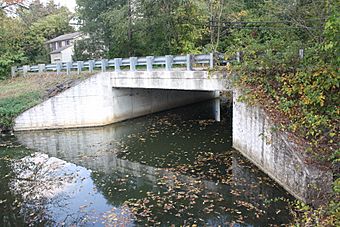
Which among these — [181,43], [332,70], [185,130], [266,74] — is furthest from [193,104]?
[332,70]

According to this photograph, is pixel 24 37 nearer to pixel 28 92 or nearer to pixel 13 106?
pixel 28 92

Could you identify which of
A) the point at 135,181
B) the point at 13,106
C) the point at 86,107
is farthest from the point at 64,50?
the point at 135,181

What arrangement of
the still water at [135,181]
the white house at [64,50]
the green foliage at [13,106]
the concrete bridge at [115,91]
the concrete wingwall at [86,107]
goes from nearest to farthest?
the still water at [135,181]
the concrete bridge at [115,91]
the green foliage at [13,106]
the concrete wingwall at [86,107]
the white house at [64,50]

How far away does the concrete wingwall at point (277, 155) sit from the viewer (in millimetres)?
7672

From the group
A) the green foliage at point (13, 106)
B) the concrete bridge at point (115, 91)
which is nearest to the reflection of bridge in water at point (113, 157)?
the concrete bridge at point (115, 91)

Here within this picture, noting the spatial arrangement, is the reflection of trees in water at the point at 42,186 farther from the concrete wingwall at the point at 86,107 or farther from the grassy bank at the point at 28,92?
the grassy bank at the point at 28,92

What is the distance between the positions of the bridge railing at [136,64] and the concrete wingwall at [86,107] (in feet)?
3.67

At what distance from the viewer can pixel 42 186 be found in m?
10.7

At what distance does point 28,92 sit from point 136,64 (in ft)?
23.7

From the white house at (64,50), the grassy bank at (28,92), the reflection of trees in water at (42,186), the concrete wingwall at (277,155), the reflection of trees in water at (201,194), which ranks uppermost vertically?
the white house at (64,50)

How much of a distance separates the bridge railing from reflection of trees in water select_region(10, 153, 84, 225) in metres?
7.39

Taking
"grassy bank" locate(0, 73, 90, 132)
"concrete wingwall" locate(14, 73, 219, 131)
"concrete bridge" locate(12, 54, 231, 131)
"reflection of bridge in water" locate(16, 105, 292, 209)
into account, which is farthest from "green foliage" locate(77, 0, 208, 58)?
"reflection of bridge in water" locate(16, 105, 292, 209)

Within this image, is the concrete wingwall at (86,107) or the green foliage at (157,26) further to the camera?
the green foliage at (157,26)

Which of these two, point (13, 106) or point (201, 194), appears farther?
point (13, 106)
